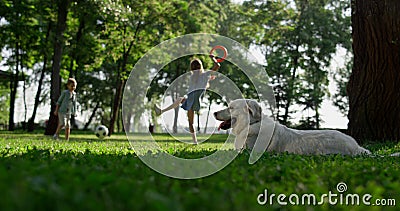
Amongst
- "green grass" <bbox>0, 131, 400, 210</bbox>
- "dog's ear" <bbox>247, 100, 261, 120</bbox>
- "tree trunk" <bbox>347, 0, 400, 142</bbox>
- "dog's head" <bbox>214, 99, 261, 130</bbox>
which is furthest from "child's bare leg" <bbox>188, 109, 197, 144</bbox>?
"green grass" <bbox>0, 131, 400, 210</bbox>

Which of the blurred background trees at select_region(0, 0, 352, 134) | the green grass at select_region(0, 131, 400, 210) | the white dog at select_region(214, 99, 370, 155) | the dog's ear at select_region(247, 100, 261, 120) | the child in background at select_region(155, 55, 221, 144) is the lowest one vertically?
the green grass at select_region(0, 131, 400, 210)

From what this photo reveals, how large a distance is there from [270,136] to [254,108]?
638 millimetres

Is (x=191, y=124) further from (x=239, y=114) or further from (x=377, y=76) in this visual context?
(x=377, y=76)

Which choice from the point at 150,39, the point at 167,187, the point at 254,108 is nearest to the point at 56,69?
the point at 150,39

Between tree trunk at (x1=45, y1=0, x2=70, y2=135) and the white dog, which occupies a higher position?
tree trunk at (x1=45, y1=0, x2=70, y2=135)

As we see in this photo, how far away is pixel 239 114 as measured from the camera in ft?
25.7

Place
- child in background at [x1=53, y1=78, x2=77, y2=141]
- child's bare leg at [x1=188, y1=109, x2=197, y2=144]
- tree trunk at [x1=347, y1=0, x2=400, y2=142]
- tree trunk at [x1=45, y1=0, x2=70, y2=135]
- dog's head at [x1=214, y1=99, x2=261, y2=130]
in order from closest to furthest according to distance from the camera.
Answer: dog's head at [x1=214, y1=99, x2=261, y2=130], child's bare leg at [x1=188, y1=109, x2=197, y2=144], tree trunk at [x1=347, y1=0, x2=400, y2=142], child in background at [x1=53, y1=78, x2=77, y2=141], tree trunk at [x1=45, y1=0, x2=70, y2=135]

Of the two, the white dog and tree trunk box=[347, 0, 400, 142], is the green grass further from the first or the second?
tree trunk box=[347, 0, 400, 142]

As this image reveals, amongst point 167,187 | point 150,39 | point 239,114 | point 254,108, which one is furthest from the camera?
point 150,39

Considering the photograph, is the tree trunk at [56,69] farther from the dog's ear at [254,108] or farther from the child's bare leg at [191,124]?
the dog's ear at [254,108]

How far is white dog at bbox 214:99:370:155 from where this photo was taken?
7766 millimetres

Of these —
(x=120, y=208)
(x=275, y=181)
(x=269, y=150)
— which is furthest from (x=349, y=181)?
(x=269, y=150)

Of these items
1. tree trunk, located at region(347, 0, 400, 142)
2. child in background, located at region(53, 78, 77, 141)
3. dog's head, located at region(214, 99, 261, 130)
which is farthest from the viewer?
child in background, located at region(53, 78, 77, 141)

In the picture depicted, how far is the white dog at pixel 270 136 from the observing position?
7766mm
